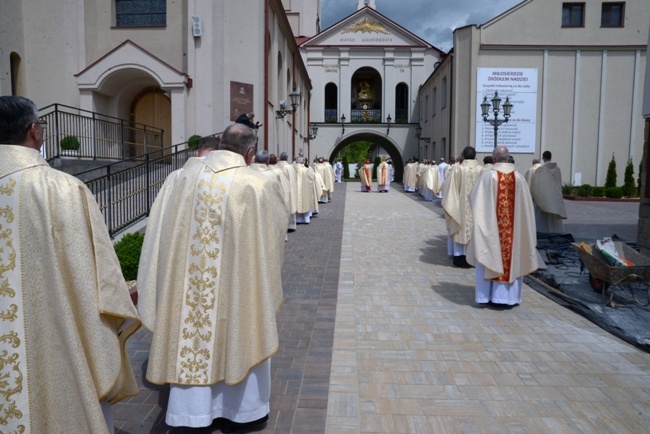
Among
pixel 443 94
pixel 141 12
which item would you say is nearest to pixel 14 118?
pixel 141 12

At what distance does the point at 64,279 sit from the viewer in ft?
8.35

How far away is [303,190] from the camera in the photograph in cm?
1477

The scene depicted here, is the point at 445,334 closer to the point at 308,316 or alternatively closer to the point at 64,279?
the point at 308,316

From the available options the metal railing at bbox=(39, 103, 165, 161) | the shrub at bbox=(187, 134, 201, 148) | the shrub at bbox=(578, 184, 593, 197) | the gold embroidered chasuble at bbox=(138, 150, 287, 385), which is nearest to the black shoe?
the gold embroidered chasuble at bbox=(138, 150, 287, 385)

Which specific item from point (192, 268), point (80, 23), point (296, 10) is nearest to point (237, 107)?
point (80, 23)

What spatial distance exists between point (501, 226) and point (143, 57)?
14418mm

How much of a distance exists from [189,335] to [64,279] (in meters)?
1.04

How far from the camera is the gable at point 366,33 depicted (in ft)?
127

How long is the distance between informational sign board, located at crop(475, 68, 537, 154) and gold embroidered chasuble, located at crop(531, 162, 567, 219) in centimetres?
1458

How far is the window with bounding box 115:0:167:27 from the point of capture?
741 inches

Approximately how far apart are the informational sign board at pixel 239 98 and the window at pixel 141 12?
3.38 metres

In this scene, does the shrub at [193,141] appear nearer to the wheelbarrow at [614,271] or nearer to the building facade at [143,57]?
the building facade at [143,57]

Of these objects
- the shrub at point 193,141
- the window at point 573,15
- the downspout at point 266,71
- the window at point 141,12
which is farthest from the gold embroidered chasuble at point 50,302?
the window at point 573,15

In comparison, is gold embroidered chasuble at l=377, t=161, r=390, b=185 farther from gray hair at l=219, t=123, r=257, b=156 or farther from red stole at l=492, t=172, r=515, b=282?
gray hair at l=219, t=123, r=257, b=156
